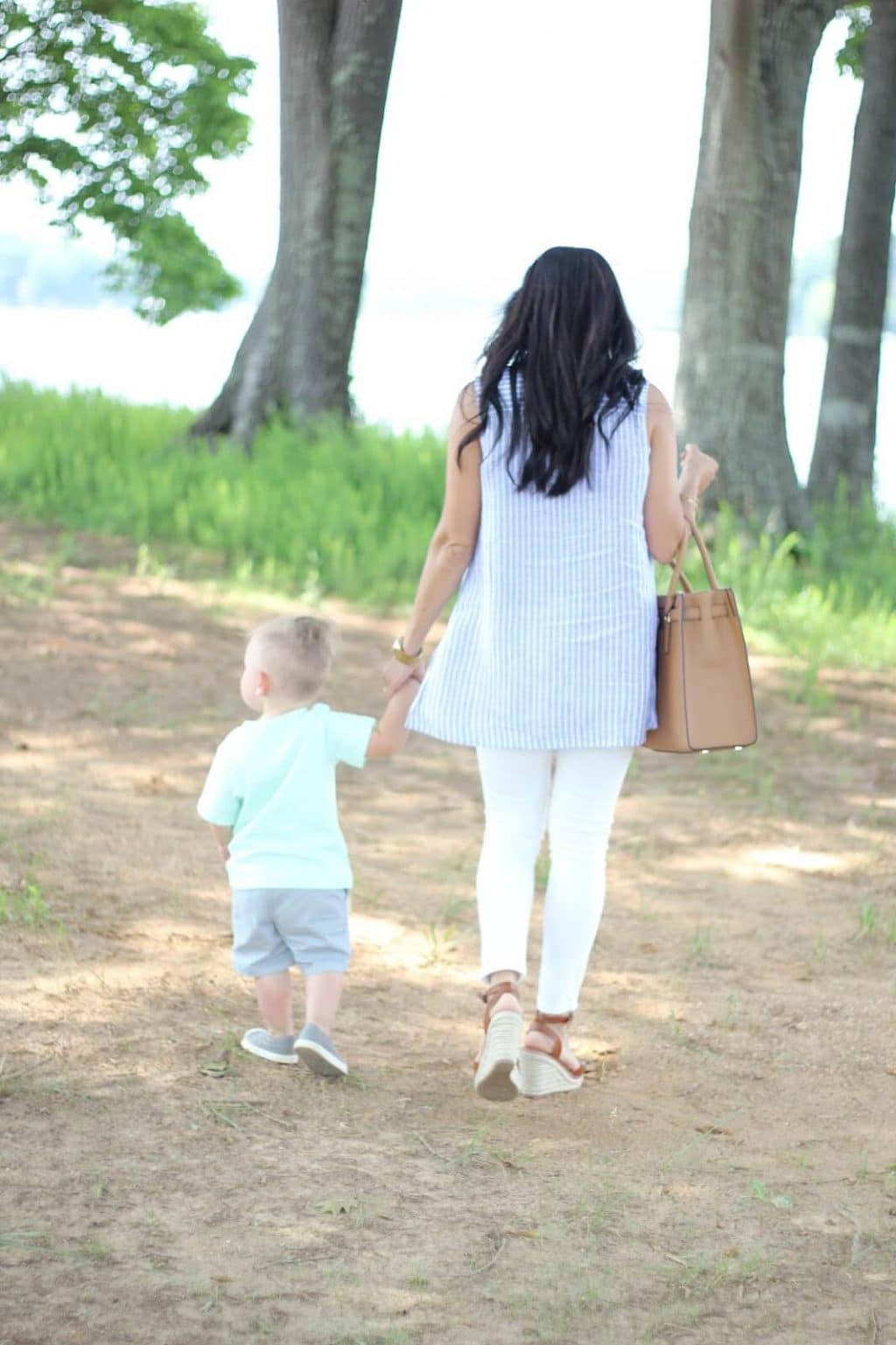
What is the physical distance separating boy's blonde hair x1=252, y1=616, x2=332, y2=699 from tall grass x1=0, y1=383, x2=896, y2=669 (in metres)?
5.26

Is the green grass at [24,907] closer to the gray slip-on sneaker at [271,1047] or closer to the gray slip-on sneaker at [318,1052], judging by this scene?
the gray slip-on sneaker at [271,1047]

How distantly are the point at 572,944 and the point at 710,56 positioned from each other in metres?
7.42

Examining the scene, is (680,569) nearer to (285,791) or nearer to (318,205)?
(285,791)

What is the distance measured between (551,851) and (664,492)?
860 mm

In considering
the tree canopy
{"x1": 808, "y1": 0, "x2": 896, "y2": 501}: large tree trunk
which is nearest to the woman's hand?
{"x1": 808, "y1": 0, "x2": 896, "y2": 501}: large tree trunk

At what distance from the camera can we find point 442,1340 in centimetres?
270

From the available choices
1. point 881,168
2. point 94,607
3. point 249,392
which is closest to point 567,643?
point 94,607

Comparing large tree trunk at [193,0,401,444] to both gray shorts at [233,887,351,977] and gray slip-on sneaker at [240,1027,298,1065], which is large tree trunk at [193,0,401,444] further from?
gray shorts at [233,887,351,977]

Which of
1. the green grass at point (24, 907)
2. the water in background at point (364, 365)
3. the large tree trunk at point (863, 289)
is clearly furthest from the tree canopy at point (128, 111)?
the green grass at point (24, 907)

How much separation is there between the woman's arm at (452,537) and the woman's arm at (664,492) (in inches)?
15.1

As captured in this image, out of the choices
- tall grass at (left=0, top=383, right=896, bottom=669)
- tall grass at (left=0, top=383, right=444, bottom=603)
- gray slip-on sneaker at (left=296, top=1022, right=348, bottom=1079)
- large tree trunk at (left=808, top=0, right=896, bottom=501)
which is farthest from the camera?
large tree trunk at (left=808, top=0, right=896, bottom=501)

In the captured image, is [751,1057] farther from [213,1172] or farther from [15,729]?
[15,729]

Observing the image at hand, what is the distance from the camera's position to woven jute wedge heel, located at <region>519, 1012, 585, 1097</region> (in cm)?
386

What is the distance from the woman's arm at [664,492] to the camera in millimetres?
3541
